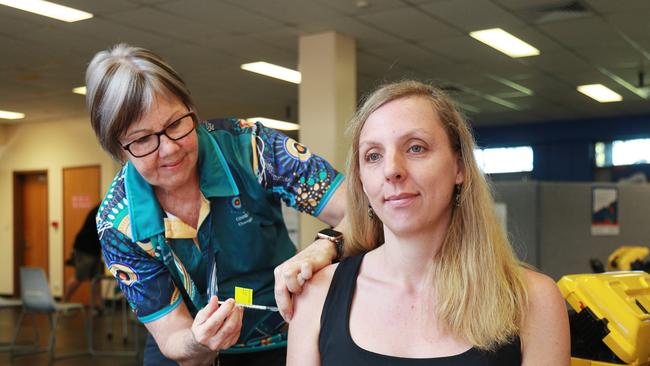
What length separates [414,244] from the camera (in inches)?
58.1

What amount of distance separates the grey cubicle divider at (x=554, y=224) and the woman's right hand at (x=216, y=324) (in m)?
3.85

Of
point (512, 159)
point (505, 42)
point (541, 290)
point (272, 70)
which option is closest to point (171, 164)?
point (541, 290)

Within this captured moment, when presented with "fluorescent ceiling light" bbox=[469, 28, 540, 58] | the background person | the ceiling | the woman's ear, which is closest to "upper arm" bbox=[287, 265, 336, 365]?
the woman's ear

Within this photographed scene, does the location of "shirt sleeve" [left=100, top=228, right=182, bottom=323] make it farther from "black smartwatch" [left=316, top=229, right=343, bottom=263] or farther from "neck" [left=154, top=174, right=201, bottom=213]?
"black smartwatch" [left=316, top=229, right=343, bottom=263]

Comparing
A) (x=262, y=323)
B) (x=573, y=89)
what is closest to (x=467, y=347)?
(x=262, y=323)

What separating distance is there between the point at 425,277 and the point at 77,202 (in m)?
10.6

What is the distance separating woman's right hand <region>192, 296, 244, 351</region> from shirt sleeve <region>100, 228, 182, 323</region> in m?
0.29

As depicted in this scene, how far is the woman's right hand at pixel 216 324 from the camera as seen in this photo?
1397mm

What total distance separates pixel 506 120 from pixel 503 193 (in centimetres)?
783

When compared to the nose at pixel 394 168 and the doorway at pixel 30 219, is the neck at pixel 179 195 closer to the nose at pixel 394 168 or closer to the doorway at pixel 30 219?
the nose at pixel 394 168

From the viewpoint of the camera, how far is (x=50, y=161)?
1168cm

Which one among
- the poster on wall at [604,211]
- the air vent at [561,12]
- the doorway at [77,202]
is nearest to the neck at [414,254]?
the poster on wall at [604,211]

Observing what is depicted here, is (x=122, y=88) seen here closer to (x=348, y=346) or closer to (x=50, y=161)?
(x=348, y=346)

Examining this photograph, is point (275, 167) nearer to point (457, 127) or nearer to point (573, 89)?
point (457, 127)
